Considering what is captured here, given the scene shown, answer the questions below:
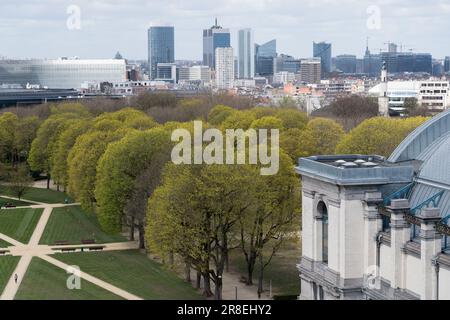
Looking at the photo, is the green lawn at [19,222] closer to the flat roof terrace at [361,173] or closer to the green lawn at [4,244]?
the green lawn at [4,244]

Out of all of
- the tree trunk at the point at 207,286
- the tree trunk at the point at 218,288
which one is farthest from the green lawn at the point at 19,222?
the tree trunk at the point at 218,288

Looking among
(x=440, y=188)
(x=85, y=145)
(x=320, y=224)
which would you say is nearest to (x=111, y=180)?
(x=85, y=145)

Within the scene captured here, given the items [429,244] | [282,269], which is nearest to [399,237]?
[429,244]

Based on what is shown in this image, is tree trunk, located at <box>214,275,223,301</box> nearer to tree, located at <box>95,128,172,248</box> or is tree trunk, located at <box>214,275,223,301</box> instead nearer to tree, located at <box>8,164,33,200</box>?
tree, located at <box>95,128,172,248</box>

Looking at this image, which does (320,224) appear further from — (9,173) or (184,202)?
(9,173)

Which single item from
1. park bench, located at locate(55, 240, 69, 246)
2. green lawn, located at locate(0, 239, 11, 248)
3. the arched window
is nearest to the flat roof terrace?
the arched window

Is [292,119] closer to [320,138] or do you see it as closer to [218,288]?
[320,138]
